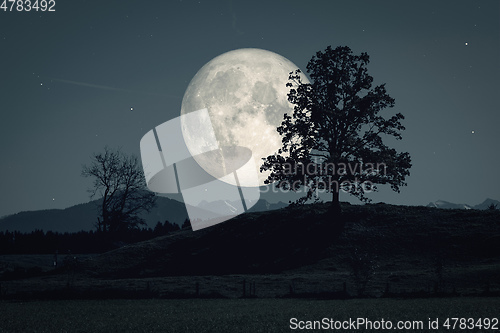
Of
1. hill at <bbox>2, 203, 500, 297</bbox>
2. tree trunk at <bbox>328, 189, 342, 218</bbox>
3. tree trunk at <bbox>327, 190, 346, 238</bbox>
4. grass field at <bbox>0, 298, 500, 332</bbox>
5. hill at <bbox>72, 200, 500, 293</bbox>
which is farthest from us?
tree trunk at <bbox>328, 189, 342, 218</bbox>

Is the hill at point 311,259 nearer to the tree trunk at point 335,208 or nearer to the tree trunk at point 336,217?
the tree trunk at point 336,217

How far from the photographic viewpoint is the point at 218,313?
3209cm

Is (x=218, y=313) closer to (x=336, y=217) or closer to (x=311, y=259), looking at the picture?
(x=311, y=259)

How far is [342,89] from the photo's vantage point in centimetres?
6328

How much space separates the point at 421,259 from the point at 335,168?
13.6 meters

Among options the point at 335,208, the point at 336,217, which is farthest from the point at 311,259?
the point at 335,208

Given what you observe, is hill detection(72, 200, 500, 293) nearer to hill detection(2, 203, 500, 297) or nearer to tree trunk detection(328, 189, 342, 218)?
hill detection(2, 203, 500, 297)

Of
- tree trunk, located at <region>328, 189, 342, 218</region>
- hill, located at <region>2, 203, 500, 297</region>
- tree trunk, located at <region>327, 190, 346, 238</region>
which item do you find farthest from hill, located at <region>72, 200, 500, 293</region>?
tree trunk, located at <region>328, 189, 342, 218</region>

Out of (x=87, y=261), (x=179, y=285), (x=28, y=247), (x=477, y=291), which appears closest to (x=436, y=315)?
(x=477, y=291)

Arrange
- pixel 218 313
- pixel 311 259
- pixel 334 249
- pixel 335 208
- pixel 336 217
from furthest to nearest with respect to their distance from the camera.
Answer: pixel 335 208, pixel 336 217, pixel 334 249, pixel 311 259, pixel 218 313

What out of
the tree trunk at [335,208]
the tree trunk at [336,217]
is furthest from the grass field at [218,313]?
the tree trunk at [335,208]

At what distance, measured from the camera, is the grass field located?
26.9 meters

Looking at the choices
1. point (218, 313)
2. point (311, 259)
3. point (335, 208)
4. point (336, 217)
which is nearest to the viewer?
point (218, 313)

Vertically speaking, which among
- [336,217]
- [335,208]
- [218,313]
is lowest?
[218,313]
